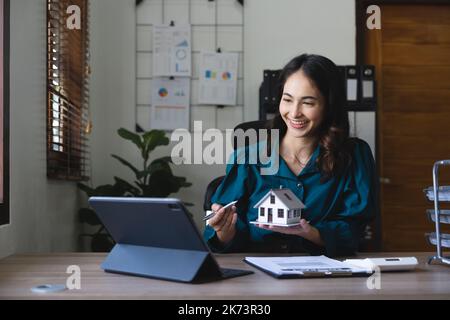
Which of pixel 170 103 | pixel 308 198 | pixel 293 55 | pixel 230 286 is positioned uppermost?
pixel 293 55

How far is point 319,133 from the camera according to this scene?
1823 mm

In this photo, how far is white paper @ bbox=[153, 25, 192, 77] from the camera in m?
3.57

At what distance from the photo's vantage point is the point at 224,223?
4.88 feet

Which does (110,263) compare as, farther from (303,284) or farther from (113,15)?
(113,15)

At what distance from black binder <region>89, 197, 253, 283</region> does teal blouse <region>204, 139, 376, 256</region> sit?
1.44ft

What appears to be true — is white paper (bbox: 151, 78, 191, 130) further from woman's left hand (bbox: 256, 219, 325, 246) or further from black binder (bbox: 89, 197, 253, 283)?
black binder (bbox: 89, 197, 253, 283)

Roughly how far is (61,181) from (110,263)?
142 centimetres

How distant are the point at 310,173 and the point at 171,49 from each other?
6.87 feet

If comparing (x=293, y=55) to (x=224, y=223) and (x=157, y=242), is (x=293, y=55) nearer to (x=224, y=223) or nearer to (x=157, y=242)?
(x=224, y=223)

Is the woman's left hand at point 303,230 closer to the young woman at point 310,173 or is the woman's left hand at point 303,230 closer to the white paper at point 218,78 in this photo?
the young woman at point 310,173

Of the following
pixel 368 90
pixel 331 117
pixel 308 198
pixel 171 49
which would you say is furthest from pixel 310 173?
pixel 171 49

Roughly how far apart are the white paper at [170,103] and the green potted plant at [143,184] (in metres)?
0.31

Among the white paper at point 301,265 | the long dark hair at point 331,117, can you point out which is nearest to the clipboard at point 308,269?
the white paper at point 301,265

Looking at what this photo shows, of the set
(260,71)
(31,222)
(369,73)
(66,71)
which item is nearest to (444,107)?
(369,73)
